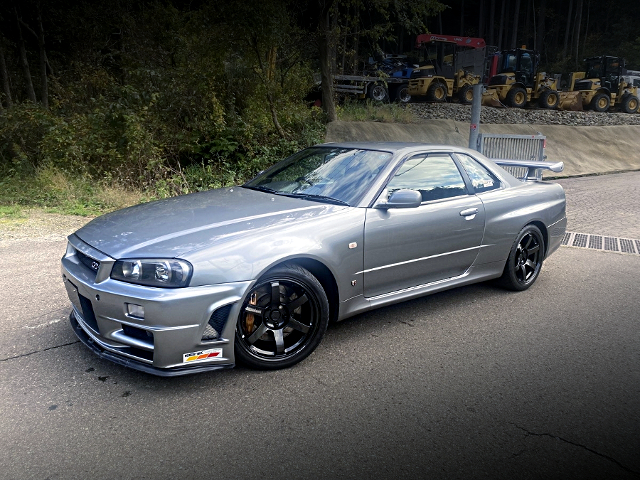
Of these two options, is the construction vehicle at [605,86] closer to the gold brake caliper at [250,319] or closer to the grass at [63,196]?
the grass at [63,196]

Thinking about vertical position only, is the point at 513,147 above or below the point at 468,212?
below

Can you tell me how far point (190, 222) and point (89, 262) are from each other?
0.69 metres

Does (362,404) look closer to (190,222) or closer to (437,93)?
(190,222)

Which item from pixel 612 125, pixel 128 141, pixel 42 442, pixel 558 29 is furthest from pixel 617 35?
pixel 42 442

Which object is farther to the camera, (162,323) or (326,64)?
(326,64)

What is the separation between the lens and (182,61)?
12320mm

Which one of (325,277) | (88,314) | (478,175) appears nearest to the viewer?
(88,314)

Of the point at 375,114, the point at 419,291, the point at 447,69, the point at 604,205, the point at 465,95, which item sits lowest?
the point at 604,205

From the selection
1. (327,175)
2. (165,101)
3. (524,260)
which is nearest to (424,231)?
(327,175)

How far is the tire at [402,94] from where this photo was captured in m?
24.1

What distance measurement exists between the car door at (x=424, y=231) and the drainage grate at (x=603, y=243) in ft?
9.66

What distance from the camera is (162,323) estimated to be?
3014 millimetres

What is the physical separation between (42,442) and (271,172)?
3.03 m

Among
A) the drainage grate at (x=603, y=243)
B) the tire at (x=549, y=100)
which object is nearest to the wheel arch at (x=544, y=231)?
the drainage grate at (x=603, y=243)
